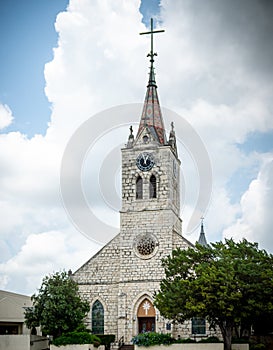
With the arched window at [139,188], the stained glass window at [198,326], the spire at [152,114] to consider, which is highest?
the spire at [152,114]

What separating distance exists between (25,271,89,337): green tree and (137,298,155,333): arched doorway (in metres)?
5.11

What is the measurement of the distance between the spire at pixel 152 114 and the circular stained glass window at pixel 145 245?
319 inches

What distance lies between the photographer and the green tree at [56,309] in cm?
4025

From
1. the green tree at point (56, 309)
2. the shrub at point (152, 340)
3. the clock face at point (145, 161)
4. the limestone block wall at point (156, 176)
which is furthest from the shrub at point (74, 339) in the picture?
the clock face at point (145, 161)

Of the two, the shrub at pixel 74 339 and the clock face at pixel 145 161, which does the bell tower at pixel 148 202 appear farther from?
the shrub at pixel 74 339

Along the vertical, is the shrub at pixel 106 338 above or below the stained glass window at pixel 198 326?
below

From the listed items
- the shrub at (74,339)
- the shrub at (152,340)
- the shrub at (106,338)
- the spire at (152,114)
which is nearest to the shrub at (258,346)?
the shrub at (152,340)

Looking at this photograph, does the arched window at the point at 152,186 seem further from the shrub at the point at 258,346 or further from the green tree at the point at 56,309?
A: the shrub at the point at 258,346

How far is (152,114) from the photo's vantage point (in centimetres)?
4994

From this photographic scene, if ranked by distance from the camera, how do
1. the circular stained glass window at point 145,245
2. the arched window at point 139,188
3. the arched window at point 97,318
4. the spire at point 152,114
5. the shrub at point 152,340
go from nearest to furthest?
the shrub at point 152,340, the arched window at point 97,318, the circular stained glass window at point 145,245, the arched window at point 139,188, the spire at point 152,114

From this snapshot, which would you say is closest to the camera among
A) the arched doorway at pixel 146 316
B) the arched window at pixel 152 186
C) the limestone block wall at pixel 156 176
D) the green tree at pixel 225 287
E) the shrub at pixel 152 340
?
the green tree at pixel 225 287

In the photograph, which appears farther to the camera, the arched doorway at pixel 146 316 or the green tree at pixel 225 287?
the arched doorway at pixel 146 316

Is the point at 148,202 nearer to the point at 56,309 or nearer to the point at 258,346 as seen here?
the point at 56,309

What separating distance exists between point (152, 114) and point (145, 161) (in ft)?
15.5
